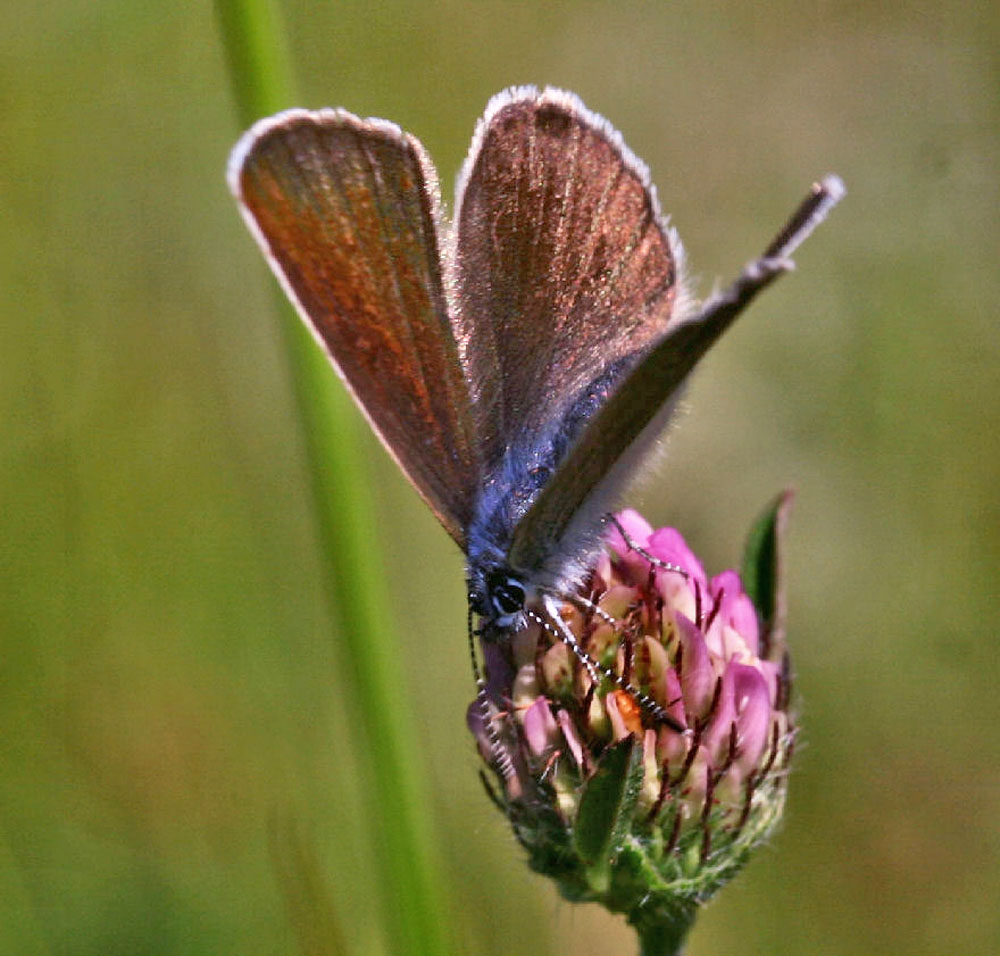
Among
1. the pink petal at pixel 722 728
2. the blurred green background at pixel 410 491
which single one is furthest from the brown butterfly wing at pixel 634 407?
the blurred green background at pixel 410 491

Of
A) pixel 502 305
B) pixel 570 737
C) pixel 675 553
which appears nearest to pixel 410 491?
pixel 502 305

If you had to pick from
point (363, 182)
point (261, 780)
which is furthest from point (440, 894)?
point (261, 780)

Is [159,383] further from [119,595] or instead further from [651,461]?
[651,461]

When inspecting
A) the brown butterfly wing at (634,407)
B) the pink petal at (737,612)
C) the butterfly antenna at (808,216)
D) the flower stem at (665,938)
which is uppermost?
the butterfly antenna at (808,216)

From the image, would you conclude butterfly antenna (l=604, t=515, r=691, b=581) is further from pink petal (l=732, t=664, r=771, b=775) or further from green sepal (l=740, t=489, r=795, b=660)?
pink petal (l=732, t=664, r=771, b=775)

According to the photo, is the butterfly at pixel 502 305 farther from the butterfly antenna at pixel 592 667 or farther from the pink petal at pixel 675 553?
the pink petal at pixel 675 553

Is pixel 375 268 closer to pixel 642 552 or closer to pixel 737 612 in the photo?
pixel 642 552
